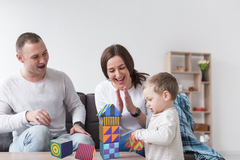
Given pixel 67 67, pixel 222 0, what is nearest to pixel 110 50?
pixel 67 67

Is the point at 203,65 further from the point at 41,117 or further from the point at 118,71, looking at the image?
the point at 41,117

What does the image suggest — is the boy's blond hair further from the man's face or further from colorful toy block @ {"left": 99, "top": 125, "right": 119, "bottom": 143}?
the man's face

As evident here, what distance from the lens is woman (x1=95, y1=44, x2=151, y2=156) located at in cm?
142

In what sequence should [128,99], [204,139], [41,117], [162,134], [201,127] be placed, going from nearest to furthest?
[162,134] < [41,117] < [128,99] < [204,139] < [201,127]

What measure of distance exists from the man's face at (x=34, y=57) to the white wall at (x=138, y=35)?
6.56ft

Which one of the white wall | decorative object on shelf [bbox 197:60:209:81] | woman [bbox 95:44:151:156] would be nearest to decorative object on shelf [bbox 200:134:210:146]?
the white wall

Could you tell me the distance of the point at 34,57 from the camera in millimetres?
1436

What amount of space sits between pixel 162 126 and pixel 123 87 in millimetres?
583

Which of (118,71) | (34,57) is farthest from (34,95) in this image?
(118,71)

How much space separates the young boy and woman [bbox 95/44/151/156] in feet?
0.89

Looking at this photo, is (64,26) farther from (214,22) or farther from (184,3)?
(214,22)

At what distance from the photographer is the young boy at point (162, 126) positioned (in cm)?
96

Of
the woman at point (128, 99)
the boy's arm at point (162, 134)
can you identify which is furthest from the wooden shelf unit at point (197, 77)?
the boy's arm at point (162, 134)

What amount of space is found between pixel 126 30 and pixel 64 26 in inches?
41.5
